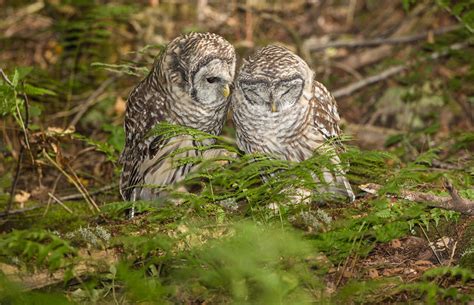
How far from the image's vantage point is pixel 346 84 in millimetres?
8945

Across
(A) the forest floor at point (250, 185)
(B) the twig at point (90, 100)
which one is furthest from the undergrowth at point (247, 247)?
(B) the twig at point (90, 100)

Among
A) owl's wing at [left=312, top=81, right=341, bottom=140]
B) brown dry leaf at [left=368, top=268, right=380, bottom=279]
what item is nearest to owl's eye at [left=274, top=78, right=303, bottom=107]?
owl's wing at [left=312, top=81, right=341, bottom=140]

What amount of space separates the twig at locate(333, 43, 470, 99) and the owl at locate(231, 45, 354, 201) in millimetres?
2922

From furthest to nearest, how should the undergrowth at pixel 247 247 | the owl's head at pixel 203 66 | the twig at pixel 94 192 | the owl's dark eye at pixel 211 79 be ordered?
the twig at pixel 94 192
the owl's dark eye at pixel 211 79
the owl's head at pixel 203 66
the undergrowth at pixel 247 247

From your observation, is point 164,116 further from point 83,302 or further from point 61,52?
point 61,52

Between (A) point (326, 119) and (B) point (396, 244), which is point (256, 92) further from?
(B) point (396, 244)

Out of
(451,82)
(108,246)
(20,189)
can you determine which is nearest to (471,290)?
(108,246)

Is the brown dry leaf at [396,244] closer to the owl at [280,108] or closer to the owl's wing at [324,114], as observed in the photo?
the owl at [280,108]

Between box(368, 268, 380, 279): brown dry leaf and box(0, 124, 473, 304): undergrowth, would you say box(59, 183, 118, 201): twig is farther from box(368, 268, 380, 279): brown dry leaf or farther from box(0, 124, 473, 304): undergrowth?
box(368, 268, 380, 279): brown dry leaf

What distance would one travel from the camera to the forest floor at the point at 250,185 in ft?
11.7

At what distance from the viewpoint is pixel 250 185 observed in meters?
5.65

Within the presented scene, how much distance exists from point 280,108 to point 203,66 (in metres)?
0.60

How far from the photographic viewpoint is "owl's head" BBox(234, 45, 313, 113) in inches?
188

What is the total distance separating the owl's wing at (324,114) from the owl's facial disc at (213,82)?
2.17 ft
